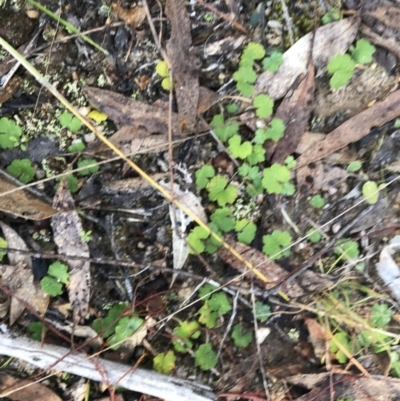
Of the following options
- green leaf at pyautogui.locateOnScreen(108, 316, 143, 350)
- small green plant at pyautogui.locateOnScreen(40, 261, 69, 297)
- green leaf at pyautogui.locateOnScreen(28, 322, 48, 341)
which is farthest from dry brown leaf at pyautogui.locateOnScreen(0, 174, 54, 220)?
green leaf at pyautogui.locateOnScreen(108, 316, 143, 350)

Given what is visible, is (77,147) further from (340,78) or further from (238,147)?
(340,78)

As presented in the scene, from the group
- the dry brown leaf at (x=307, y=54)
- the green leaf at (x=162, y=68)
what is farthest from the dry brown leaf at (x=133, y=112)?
the dry brown leaf at (x=307, y=54)

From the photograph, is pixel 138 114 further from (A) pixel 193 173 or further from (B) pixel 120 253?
(B) pixel 120 253

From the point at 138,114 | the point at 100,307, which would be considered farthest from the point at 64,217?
the point at 138,114

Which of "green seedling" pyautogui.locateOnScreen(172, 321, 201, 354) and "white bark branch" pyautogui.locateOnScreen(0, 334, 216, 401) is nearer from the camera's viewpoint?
"white bark branch" pyautogui.locateOnScreen(0, 334, 216, 401)

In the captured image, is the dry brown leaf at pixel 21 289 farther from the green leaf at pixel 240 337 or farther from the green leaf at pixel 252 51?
the green leaf at pixel 252 51

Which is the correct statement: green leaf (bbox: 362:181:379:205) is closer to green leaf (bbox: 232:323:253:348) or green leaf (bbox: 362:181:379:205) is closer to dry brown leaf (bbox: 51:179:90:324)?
green leaf (bbox: 232:323:253:348)
